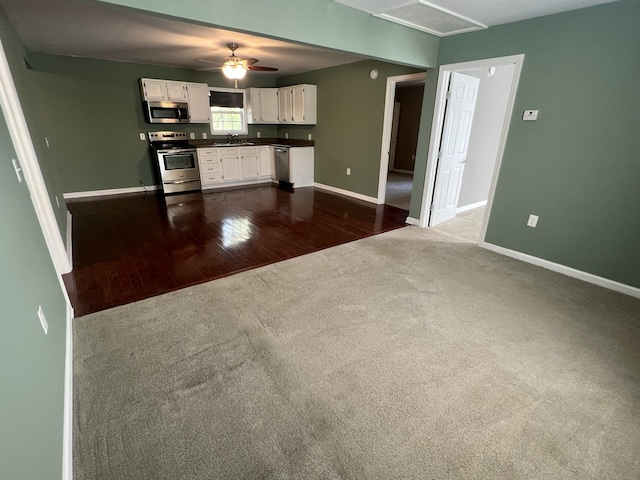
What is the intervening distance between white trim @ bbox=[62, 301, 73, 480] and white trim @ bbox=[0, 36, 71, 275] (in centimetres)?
64

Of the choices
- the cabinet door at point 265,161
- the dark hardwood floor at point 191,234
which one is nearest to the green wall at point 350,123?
the dark hardwood floor at point 191,234

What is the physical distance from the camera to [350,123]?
5980mm

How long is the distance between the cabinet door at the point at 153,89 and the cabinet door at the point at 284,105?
2442 millimetres

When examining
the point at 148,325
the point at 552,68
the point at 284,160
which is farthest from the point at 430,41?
the point at 148,325

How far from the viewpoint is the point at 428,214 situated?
4.58m

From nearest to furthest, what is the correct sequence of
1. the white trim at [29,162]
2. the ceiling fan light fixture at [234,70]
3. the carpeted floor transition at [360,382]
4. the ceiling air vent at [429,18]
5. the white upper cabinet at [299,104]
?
the carpeted floor transition at [360,382] < the white trim at [29,162] < the ceiling air vent at [429,18] < the ceiling fan light fixture at [234,70] < the white upper cabinet at [299,104]

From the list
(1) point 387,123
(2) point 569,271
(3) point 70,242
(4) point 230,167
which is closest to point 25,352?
(3) point 70,242

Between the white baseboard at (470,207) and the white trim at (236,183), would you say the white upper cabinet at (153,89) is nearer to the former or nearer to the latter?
the white trim at (236,183)

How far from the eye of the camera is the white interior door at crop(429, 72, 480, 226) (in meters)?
4.11

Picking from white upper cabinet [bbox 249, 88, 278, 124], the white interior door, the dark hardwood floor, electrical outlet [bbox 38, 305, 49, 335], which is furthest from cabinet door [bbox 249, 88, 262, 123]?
electrical outlet [bbox 38, 305, 49, 335]

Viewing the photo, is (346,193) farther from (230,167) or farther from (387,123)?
(230,167)

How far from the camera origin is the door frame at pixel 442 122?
3328mm

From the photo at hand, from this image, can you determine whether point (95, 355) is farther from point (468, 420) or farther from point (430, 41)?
point (430, 41)

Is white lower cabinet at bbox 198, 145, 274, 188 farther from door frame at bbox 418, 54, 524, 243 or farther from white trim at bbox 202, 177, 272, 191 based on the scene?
door frame at bbox 418, 54, 524, 243
